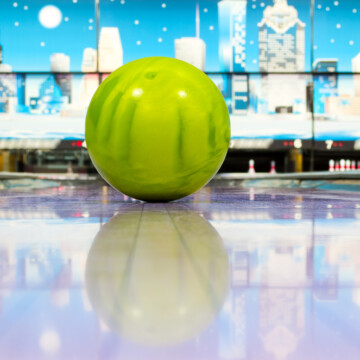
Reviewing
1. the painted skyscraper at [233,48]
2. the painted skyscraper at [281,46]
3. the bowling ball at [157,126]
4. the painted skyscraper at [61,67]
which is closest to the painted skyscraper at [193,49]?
the painted skyscraper at [233,48]

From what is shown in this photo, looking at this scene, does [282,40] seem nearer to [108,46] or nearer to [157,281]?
[108,46]

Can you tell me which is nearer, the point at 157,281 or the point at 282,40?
the point at 157,281

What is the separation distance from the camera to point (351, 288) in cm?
95

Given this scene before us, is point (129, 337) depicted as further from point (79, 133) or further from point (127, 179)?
point (79, 133)

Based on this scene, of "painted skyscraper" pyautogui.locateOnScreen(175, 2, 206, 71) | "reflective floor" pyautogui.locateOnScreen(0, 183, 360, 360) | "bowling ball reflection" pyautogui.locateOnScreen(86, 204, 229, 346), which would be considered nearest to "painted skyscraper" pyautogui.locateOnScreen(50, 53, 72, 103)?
"painted skyscraper" pyautogui.locateOnScreen(175, 2, 206, 71)

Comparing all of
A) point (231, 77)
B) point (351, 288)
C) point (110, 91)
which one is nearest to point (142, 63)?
point (110, 91)

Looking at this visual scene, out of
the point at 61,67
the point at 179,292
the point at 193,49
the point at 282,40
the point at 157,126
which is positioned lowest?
the point at 179,292

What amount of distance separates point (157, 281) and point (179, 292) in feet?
0.30

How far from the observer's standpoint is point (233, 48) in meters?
7.18

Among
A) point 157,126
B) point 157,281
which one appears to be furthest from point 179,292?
point 157,126

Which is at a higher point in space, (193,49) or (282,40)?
(282,40)

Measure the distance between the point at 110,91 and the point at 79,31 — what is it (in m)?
5.18

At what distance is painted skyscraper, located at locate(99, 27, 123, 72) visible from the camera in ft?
23.7

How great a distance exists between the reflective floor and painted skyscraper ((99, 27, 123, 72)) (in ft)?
18.8
